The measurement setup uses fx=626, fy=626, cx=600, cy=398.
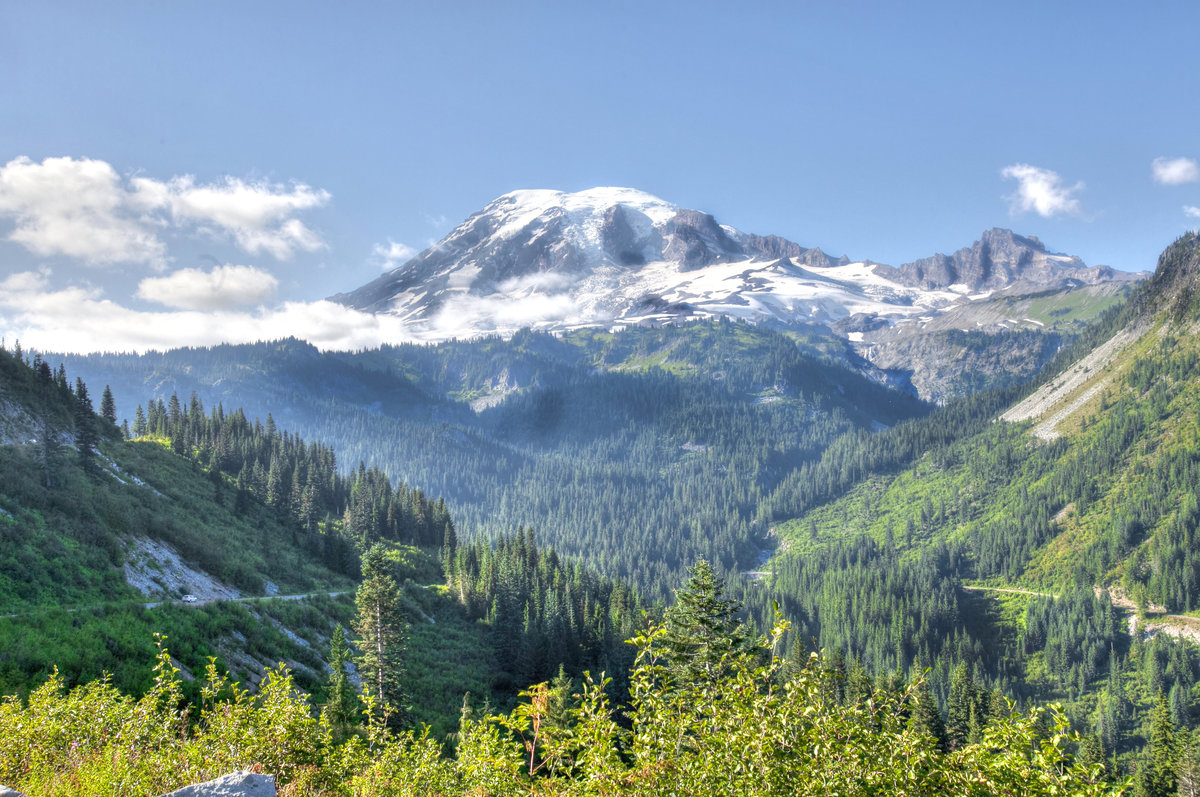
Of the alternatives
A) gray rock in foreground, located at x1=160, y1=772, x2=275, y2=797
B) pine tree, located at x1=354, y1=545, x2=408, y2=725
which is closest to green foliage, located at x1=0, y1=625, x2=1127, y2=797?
gray rock in foreground, located at x1=160, y1=772, x2=275, y2=797

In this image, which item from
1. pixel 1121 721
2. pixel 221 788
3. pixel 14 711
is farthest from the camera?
pixel 1121 721

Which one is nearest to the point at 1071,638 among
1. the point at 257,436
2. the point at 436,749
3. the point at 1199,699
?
the point at 1199,699

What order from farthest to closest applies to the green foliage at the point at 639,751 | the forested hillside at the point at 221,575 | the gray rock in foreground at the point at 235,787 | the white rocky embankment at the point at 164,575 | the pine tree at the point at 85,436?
1. the pine tree at the point at 85,436
2. the white rocky embankment at the point at 164,575
3. the forested hillside at the point at 221,575
4. the green foliage at the point at 639,751
5. the gray rock in foreground at the point at 235,787

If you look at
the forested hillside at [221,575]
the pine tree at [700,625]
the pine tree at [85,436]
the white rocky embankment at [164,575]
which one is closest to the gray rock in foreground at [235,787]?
the forested hillside at [221,575]

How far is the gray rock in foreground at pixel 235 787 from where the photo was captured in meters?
10.3

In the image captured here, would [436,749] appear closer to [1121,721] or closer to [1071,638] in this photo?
[1121,721]

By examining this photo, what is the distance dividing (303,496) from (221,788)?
10774cm

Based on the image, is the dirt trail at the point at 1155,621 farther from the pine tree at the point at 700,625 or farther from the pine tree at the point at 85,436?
the pine tree at the point at 85,436

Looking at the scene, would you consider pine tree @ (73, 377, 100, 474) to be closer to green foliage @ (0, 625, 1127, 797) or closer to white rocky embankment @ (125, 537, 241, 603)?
white rocky embankment @ (125, 537, 241, 603)

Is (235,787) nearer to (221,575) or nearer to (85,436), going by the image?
(221,575)

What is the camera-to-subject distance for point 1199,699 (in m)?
128

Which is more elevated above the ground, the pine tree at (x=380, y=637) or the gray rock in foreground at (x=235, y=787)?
the gray rock in foreground at (x=235, y=787)

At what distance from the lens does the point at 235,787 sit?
10578 mm

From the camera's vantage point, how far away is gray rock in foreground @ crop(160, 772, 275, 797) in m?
10.3
